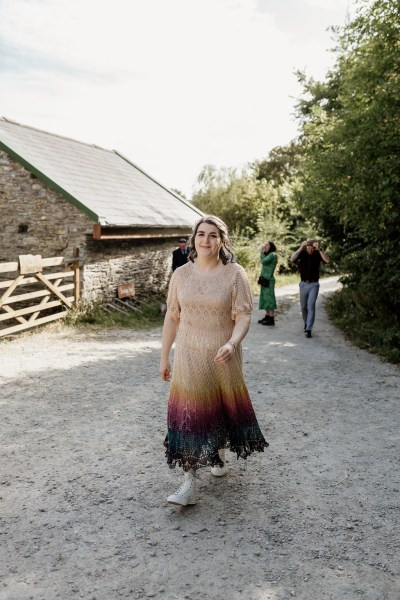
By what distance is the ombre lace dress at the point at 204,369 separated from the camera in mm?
3553

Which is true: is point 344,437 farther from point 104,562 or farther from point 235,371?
point 104,562

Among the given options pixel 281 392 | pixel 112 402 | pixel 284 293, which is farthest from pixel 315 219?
pixel 112 402

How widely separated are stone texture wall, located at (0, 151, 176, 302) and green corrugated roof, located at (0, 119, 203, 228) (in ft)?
0.93

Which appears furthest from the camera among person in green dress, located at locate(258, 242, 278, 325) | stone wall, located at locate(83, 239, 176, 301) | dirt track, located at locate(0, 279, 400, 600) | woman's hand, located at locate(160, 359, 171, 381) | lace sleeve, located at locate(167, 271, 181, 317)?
stone wall, located at locate(83, 239, 176, 301)

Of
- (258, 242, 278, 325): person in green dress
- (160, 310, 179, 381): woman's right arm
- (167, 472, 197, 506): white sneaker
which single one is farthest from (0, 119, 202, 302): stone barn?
(167, 472, 197, 506): white sneaker

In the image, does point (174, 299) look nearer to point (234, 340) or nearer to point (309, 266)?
point (234, 340)

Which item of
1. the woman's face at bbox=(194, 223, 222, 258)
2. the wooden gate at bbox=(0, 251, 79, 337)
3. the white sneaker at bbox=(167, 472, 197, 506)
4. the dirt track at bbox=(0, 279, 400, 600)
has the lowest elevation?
the dirt track at bbox=(0, 279, 400, 600)

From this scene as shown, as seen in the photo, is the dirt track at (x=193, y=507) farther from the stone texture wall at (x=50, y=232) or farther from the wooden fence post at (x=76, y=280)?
the stone texture wall at (x=50, y=232)

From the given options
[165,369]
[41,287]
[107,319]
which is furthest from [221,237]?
[41,287]

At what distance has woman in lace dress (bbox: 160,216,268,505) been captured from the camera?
3.54 m

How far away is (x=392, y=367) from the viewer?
26.0 feet

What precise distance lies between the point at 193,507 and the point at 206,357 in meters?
1.08

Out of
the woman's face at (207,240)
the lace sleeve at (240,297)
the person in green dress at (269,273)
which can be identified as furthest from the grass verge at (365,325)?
the woman's face at (207,240)

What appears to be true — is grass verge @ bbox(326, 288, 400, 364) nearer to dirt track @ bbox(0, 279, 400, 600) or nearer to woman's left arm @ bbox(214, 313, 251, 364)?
dirt track @ bbox(0, 279, 400, 600)
